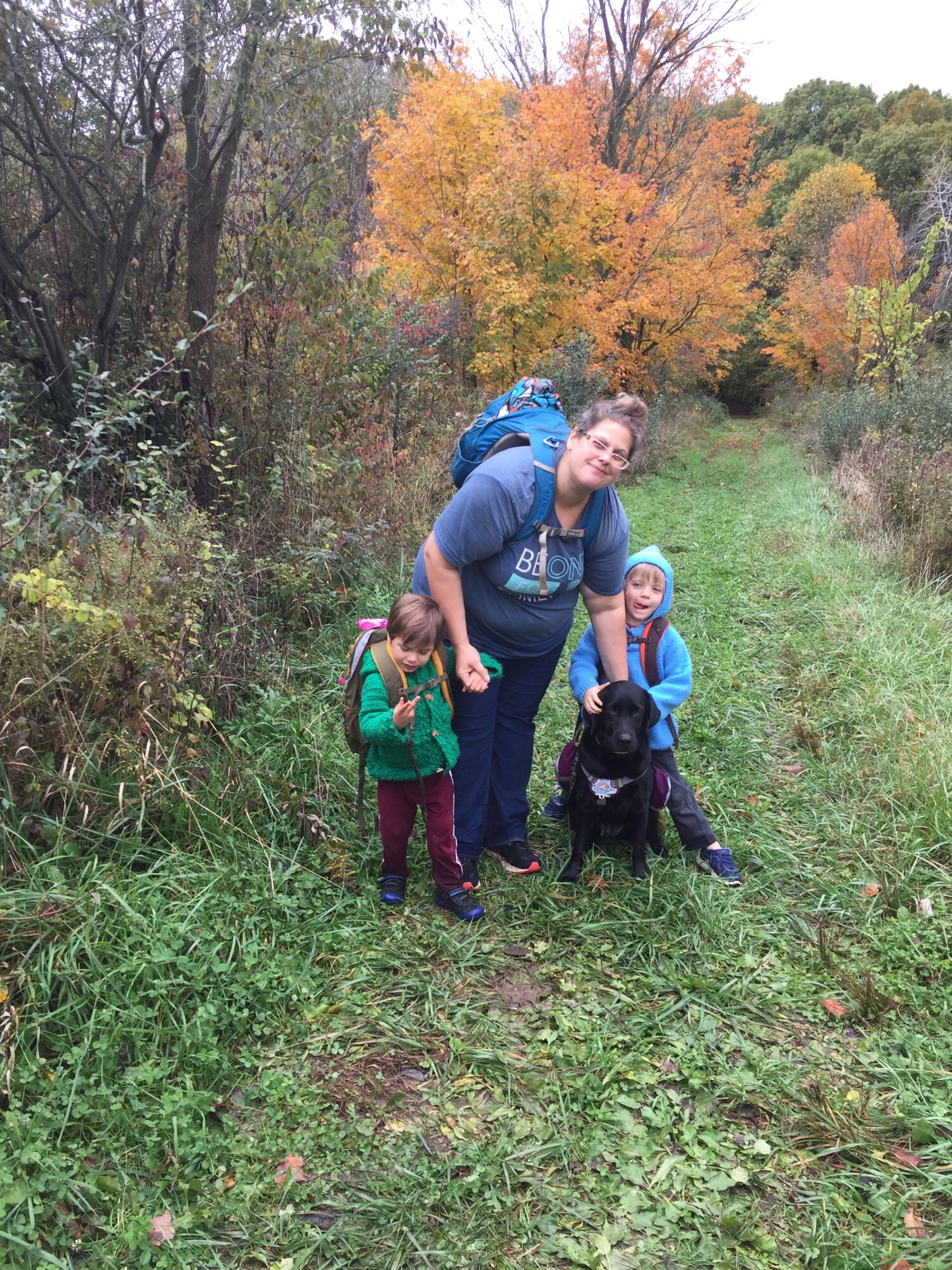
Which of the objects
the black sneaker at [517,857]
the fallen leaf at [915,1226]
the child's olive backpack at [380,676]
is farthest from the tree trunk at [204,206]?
the fallen leaf at [915,1226]

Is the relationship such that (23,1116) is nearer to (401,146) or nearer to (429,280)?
(429,280)

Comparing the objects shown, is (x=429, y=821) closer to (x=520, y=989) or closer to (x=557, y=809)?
(x=520, y=989)

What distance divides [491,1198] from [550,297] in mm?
13706

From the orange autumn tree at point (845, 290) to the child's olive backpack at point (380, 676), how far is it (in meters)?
20.1

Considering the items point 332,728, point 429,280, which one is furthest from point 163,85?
point 429,280

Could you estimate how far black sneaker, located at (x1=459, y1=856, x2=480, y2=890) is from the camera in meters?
3.30

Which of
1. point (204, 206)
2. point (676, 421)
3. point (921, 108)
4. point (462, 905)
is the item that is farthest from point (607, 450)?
point (921, 108)

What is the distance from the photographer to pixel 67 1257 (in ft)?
6.15

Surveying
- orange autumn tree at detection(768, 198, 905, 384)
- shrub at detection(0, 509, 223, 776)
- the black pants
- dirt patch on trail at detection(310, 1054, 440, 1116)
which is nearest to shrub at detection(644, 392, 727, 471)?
orange autumn tree at detection(768, 198, 905, 384)

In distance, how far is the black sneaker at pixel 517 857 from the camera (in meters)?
3.47

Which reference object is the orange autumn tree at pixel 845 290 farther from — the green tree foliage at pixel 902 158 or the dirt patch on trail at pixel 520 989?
the dirt patch on trail at pixel 520 989

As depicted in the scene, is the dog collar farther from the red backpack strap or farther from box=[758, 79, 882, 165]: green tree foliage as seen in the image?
box=[758, 79, 882, 165]: green tree foliage

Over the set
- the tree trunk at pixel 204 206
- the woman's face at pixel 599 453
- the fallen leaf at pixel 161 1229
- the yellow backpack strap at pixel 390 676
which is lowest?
the fallen leaf at pixel 161 1229

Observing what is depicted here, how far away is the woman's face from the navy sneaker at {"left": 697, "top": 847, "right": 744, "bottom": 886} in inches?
75.6
